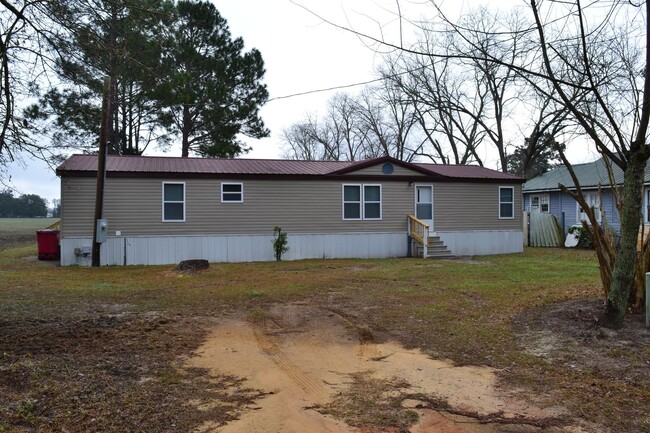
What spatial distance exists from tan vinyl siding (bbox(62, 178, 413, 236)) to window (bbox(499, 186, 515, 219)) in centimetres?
403

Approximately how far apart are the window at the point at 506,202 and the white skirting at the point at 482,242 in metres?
0.68

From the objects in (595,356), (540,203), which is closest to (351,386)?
(595,356)

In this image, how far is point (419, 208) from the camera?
1805cm

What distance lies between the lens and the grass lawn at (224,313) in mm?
3625

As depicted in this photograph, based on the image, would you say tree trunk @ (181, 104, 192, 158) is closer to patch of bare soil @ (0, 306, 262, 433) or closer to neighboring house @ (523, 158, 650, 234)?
neighboring house @ (523, 158, 650, 234)

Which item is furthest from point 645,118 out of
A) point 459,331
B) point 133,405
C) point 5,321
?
point 5,321

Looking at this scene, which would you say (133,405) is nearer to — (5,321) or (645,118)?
(5,321)

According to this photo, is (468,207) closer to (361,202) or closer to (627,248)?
(361,202)

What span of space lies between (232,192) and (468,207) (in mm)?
8955

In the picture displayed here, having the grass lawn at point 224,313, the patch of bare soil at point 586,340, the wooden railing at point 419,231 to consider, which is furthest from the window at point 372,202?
the patch of bare soil at point 586,340

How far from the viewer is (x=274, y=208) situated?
54.0 feet

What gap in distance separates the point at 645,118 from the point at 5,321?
8.09 meters

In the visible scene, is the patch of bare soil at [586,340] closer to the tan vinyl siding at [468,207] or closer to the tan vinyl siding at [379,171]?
the tan vinyl siding at [379,171]

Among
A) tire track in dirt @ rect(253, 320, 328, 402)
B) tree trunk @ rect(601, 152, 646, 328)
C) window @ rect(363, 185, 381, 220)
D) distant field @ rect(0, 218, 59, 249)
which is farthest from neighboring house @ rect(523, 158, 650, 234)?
distant field @ rect(0, 218, 59, 249)
